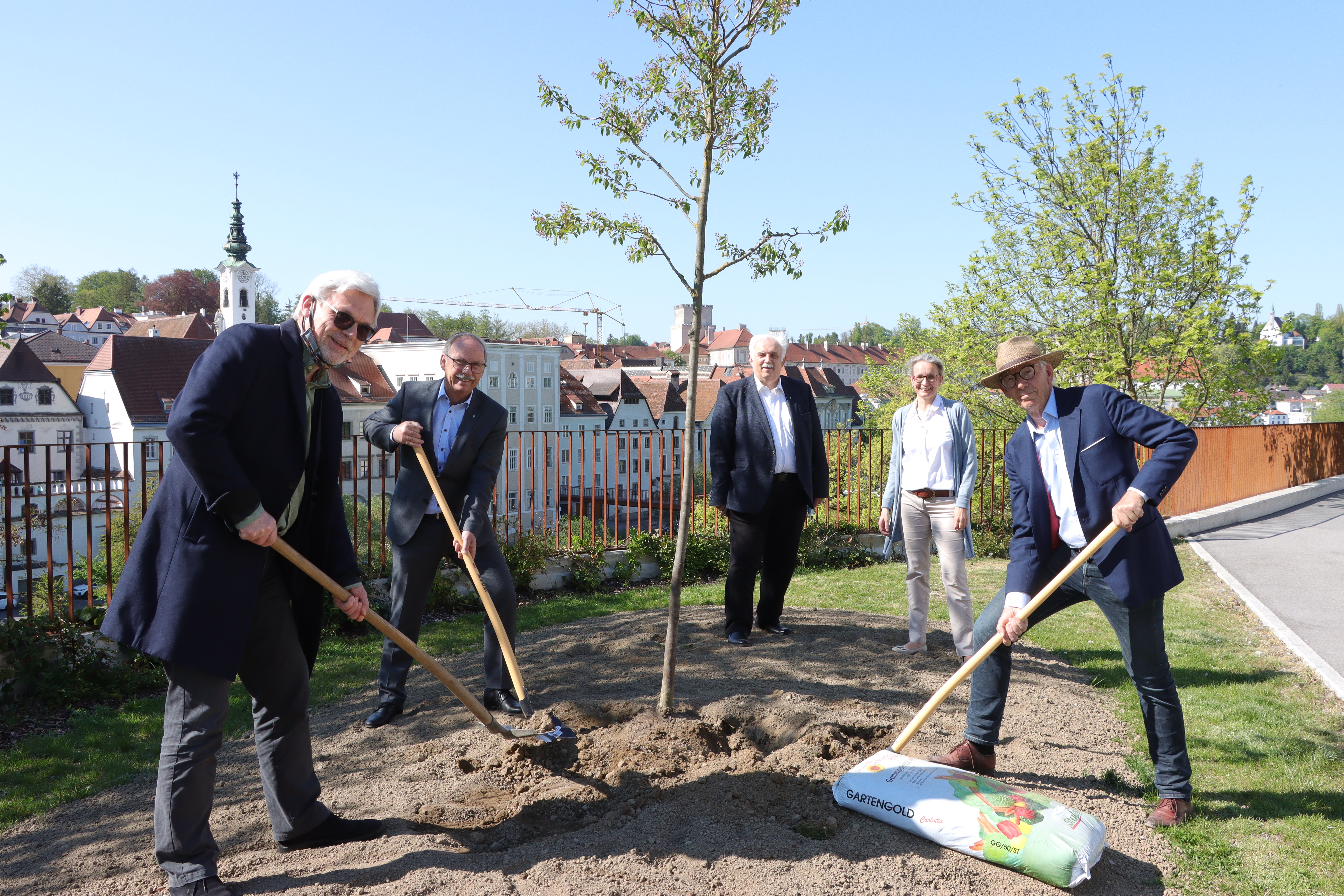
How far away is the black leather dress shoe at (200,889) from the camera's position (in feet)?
8.91

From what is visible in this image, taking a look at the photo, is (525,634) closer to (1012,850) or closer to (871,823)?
(871,823)

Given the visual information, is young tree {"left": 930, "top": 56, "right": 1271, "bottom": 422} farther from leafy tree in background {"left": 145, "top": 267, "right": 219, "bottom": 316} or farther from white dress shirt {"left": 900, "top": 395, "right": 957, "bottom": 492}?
leafy tree in background {"left": 145, "top": 267, "right": 219, "bottom": 316}

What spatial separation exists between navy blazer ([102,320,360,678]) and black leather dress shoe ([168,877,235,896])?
2.24 ft

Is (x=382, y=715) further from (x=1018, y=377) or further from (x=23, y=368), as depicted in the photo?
(x=23, y=368)

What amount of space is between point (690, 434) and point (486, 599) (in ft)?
4.52

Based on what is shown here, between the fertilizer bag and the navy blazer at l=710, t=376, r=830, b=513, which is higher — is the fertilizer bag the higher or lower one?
the lower one

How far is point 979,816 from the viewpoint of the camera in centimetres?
306

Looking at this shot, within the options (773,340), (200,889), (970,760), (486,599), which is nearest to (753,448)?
(773,340)

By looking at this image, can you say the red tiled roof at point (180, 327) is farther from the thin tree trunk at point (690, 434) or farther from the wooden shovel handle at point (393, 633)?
the wooden shovel handle at point (393, 633)

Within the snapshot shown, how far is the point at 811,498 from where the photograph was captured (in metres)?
5.94

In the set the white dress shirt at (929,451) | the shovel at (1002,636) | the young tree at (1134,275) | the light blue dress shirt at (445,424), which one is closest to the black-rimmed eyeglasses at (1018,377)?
the shovel at (1002,636)

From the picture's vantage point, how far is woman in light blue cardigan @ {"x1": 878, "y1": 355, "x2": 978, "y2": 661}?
18.4ft

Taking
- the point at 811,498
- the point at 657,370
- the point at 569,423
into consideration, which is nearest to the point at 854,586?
the point at 811,498

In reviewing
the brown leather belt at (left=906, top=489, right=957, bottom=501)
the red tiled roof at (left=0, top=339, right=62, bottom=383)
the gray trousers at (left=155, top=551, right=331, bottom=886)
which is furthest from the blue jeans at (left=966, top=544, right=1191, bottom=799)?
the red tiled roof at (left=0, top=339, right=62, bottom=383)
